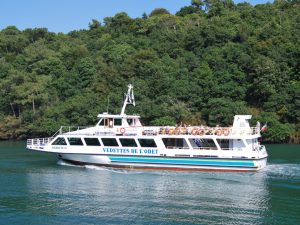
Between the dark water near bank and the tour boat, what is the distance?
3.24 feet

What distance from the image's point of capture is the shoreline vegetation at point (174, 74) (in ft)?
209

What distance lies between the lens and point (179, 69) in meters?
73.9

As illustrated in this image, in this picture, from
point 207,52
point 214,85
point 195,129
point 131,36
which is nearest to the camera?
point 195,129

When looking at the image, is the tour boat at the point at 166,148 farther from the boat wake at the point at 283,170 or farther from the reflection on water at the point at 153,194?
the reflection on water at the point at 153,194

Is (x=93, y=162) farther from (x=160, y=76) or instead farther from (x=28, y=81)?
(x=28, y=81)

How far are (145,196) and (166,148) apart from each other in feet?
31.4

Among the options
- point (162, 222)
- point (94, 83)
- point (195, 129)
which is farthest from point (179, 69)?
point (162, 222)

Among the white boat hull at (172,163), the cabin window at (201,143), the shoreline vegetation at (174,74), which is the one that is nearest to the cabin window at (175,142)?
the cabin window at (201,143)

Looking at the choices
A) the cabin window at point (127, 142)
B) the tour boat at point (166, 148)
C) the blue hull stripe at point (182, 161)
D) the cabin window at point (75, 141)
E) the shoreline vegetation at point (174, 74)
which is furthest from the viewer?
the shoreline vegetation at point (174, 74)

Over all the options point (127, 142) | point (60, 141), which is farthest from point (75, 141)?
point (127, 142)

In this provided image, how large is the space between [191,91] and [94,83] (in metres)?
17.9

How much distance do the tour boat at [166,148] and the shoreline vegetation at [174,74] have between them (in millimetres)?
15650

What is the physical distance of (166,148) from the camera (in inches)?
1411

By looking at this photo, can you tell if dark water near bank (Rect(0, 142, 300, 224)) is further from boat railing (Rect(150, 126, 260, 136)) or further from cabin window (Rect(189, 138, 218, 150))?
boat railing (Rect(150, 126, 260, 136))
